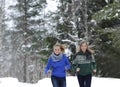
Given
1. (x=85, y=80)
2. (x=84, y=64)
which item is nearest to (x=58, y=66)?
(x=84, y=64)

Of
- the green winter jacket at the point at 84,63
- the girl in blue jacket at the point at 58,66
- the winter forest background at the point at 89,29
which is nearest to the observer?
the girl in blue jacket at the point at 58,66

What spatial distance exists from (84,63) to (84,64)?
26mm

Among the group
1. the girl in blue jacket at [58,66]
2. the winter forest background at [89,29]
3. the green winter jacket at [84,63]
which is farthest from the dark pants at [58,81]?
the winter forest background at [89,29]

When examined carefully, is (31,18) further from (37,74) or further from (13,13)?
(37,74)

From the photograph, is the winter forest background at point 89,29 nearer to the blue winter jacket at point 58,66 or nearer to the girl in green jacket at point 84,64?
the girl in green jacket at point 84,64

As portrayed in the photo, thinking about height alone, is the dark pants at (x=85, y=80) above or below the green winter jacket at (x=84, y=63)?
below

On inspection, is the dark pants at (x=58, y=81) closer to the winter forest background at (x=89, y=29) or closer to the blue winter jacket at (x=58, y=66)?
the blue winter jacket at (x=58, y=66)

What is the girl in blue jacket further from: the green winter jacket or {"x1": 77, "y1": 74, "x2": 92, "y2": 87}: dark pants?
{"x1": 77, "y1": 74, "x2": 92, "y2": 87}: dark pants

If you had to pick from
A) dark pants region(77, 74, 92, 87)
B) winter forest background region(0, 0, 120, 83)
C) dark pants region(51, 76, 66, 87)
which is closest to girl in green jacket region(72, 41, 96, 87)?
dark pants region(77, 74, 92, 87)

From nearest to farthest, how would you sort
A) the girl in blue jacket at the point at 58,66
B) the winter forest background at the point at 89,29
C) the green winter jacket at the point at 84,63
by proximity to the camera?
1. the girl in blue jacket at the point at 58,66
2. the green winter jacket at the point at 84,63
3. the winter forest background at the point at 89,29

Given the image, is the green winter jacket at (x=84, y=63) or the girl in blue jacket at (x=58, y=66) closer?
the girl in blue jacket at (x=58, y=66)

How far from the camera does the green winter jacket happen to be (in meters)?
9.66

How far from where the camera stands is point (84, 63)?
9695mm

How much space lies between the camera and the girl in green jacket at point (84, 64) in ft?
31.7
